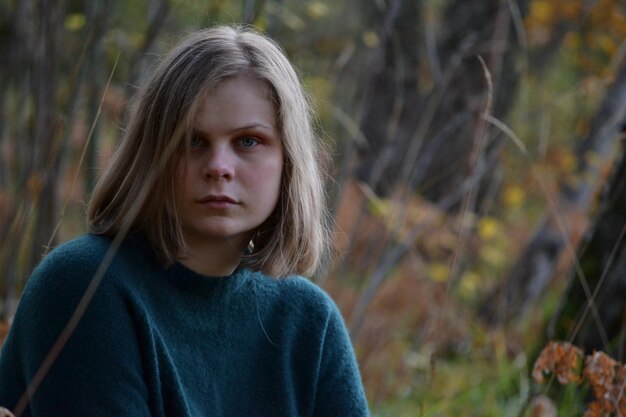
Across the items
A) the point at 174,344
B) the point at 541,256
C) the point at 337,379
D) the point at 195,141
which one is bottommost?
the point at 541,256

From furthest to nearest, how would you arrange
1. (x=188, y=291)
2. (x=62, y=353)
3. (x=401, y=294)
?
(x=401, y=294)
(x=188, y=291)
(x=62, y=353)

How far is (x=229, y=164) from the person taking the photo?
69.4 inches

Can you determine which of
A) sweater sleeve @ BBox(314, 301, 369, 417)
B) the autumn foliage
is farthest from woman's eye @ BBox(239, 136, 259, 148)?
the autumn foliage

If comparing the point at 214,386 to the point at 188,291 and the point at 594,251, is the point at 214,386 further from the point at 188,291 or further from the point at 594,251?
the point at 594,251

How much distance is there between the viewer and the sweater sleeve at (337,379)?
206cm

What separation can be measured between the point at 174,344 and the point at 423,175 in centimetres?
286

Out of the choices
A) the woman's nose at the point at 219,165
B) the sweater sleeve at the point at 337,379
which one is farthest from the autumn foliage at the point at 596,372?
the woman's nose at the point at 219,165

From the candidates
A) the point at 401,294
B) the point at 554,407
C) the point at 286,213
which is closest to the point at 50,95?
the point at 286,213

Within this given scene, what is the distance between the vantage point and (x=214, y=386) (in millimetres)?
1885

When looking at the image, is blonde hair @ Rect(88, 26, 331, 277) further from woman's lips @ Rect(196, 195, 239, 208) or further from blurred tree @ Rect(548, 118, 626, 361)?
blurred tree @ Rect(548, 118, 626, 361)

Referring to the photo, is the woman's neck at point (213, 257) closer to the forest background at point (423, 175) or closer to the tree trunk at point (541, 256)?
the forest background at point (423, 175)

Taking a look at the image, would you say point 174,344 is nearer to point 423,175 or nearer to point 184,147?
point 184,147

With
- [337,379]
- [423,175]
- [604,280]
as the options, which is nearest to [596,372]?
[337,379]

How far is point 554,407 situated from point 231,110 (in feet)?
5.19
